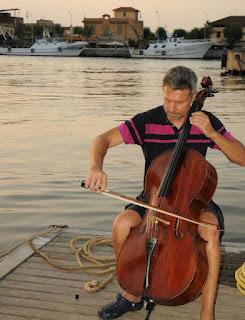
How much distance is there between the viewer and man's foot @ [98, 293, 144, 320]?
4070 mm

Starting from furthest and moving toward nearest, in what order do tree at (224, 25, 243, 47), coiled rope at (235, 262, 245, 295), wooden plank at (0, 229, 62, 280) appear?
tree at (224, 25, 243, 47) < wooden plank at (0, 229, 62, 280) < coiled rope at (235, 262, 245, 295)

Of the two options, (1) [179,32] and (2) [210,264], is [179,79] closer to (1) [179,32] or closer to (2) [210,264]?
(2) [210,264]

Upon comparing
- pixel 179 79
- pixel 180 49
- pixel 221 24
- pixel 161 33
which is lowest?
pixel 180 49

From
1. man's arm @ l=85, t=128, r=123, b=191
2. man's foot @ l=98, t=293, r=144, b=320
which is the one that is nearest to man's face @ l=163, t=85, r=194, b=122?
man's arm @ l=85, t=128, r=123, b=191

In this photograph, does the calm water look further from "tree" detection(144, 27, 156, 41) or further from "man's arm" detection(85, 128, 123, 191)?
"tree" detection(144, 27, 156, 41)


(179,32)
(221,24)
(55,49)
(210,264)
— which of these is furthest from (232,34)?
(210,264)

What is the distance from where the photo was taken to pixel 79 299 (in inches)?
174

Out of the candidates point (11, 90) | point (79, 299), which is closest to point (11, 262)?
point (79, 299)

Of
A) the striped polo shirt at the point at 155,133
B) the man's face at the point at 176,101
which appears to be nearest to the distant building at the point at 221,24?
the striped polo shirt at the point at 155,133

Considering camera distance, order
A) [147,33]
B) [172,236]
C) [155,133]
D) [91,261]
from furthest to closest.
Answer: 1. [147,33]
2. [91,261]
3. [155,133]
4. [172,236]

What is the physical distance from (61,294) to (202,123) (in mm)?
1836

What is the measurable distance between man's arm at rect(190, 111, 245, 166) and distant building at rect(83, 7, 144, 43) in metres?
158

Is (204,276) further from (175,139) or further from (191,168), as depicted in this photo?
(175,139)

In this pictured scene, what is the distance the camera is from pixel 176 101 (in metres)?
3.96
